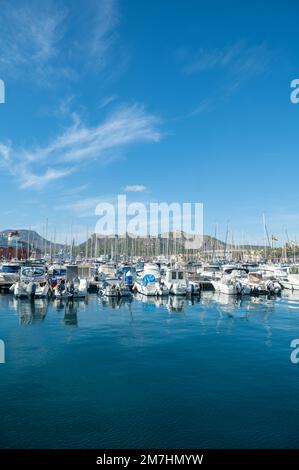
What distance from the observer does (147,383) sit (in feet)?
58.3

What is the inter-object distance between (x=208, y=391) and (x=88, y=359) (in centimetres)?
832

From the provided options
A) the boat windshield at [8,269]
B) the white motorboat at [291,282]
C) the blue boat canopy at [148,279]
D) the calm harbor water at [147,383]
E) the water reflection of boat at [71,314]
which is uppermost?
the boat windshield at [8,269]

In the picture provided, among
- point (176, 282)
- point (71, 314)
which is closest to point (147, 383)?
point (71, 314)

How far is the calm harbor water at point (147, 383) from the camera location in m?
12.8

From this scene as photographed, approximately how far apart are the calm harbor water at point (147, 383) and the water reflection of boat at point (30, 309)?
507mm

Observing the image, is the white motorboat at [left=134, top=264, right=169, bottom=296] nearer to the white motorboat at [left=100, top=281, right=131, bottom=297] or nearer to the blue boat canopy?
the blue boat canopy

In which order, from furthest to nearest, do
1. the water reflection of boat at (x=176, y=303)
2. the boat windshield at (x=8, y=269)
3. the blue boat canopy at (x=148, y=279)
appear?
1. the boat windshield at (x=8, y=269)
2. the blue boat canopy at (x=148, y=279)
3. the water reflection of boat at (x=176, y=303)

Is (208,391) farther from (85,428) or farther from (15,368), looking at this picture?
(15,368)

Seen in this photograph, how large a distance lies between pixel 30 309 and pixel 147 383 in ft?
86.2

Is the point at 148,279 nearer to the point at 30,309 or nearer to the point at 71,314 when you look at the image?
the point at 71,314

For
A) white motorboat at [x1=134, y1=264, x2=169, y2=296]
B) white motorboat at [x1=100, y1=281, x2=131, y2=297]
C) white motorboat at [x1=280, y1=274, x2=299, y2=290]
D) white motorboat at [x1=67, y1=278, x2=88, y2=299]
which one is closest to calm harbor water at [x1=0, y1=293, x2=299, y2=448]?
white motorboat at [x1=67, y1=278, x2=88, y2=299]

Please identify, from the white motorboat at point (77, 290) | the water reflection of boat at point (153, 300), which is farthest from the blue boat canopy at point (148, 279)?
the white motorboat at point (77, 290)

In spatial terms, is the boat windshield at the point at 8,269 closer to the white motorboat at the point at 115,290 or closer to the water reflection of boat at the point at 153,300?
the white motorboat at the point at 115,290

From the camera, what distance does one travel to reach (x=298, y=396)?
16422 mm
